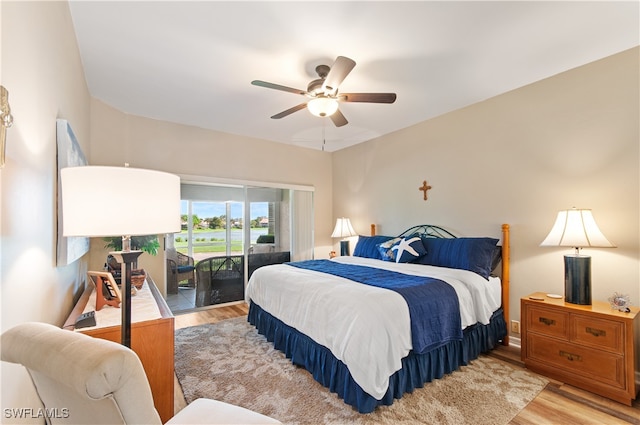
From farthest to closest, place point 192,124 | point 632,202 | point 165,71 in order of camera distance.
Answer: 1. point 192,124
2. point 165,71
3. point 632,202

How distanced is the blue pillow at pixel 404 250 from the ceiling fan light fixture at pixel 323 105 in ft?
6.05

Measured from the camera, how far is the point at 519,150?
10.1 ft

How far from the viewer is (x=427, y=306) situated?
2199 millimetres

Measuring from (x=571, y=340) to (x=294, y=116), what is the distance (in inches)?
141

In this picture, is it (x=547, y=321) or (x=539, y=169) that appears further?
(x=539, y=169)

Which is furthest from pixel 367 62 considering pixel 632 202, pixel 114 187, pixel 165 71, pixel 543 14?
pixel 632 202

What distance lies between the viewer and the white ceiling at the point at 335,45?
1.93 metres

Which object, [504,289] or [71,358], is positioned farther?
[504,289]

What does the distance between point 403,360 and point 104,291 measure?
213cm

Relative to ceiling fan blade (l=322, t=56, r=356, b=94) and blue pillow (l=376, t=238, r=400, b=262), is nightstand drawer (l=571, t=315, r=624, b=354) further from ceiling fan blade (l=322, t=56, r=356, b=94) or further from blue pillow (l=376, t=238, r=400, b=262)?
ceiling fan blade (l=322, t=56, r=356, b=94)

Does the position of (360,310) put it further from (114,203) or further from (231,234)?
(231,234)

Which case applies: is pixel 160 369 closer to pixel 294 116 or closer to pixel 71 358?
pixel 71 358

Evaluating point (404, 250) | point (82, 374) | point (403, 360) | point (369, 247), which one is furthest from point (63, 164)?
point (369, 247)

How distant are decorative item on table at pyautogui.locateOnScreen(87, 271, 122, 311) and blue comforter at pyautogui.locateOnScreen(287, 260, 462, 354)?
178 cm
